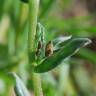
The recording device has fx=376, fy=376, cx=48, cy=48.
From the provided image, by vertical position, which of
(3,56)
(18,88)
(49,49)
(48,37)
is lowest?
(3,56)

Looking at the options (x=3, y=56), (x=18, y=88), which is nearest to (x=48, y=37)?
(x=3, y=56)

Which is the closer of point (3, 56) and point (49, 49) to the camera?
point (49, 49)

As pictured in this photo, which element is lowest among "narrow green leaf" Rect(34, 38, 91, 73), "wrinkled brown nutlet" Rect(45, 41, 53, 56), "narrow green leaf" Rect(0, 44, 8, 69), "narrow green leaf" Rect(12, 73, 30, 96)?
"narrow green leaf" Rect(0, 44, 8, 69)

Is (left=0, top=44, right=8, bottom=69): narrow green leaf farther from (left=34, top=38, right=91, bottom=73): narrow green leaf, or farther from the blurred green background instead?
(left=34, top=38, right=91, bottom=73): narrow green leaf

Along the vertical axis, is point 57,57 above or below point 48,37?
above

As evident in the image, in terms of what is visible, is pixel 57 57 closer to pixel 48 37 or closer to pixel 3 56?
pixel 48 37

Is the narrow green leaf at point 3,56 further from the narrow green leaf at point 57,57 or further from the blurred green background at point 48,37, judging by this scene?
the narrow green leaf at point 57,57

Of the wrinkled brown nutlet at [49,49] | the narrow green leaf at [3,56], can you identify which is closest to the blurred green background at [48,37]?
the narrow green leaf at [3,56]

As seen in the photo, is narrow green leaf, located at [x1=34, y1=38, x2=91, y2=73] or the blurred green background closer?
narrow green leaf, located at [x1=34, y1=38, x2=91, y2=73]

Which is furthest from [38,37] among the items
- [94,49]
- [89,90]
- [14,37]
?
[94,49]

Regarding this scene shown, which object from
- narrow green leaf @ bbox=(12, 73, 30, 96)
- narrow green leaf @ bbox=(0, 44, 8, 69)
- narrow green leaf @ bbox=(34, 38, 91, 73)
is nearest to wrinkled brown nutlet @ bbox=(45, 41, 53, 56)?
narrow green leaf @ bbox=(34, 38, 91, 73)

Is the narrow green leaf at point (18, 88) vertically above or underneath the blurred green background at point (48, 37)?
above

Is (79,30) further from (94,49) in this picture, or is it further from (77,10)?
(77,10)
